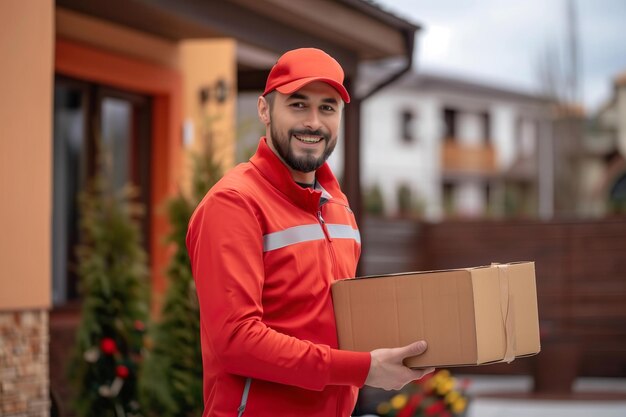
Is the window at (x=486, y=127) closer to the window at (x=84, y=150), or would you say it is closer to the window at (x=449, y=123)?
the window at (x=449, y=123)

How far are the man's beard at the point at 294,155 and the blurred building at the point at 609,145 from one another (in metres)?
28.1

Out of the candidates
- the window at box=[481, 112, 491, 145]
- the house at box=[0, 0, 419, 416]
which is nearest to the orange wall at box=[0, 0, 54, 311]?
the house at box=[0, 0, 419, 416]

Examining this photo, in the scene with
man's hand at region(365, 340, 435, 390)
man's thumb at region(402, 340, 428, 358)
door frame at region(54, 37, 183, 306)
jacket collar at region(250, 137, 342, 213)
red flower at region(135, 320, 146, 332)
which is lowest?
red flower at region(135, 320, 146, 332)

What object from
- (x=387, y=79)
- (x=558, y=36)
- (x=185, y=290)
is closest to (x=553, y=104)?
(x=558, y=36)

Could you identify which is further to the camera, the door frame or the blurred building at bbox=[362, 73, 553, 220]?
the blurred building at bbox=[362, 73, 553, 220]

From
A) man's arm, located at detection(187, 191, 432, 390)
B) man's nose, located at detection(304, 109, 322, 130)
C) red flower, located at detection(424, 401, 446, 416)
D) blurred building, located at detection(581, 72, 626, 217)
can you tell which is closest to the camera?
man's arm, located at detection(187, 191, 432, 390)

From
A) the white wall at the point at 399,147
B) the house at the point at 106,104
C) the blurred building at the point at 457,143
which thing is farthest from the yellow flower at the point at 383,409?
the white wall at the point at 399,147

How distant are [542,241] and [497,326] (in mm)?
11996

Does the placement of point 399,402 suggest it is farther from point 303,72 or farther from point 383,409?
point 303,72

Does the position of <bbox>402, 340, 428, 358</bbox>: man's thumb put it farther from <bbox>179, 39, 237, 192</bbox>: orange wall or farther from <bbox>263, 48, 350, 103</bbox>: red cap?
<bbox>179, 39, 237, 192</bbox>: orange wall

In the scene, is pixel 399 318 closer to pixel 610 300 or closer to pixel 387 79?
pixel 387 79

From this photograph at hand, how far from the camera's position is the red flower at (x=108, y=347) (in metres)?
6.90

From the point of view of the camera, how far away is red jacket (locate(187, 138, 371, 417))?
7.97ft

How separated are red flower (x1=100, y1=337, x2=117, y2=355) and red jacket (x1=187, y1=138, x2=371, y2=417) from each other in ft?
14.3
